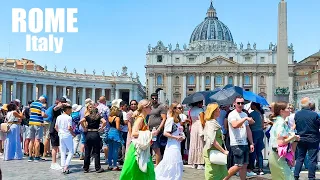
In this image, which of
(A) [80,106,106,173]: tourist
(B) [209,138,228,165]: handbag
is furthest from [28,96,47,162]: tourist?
(B) [209,138,228,165]: handbag

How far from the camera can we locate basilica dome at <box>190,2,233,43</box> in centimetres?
9550

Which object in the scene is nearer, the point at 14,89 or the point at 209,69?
the point at 14,89

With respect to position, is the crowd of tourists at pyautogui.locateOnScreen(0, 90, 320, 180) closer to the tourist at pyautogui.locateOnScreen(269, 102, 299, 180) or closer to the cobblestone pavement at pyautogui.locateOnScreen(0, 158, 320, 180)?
the tourist at pyautogui.locateOnScreen(269, 102, 299, 180)

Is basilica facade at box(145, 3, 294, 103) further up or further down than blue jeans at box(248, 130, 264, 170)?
further up

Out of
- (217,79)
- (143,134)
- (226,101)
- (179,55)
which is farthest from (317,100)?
(143,134)

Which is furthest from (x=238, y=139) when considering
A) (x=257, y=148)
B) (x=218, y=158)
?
(x=257, y=148)

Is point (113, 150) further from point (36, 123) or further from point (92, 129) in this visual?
point (36, 123)

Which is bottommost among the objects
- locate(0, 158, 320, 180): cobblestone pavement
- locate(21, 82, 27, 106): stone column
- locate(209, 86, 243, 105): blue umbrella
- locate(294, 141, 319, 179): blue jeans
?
locate(0, 158, 320, 180): cobblestone pavement

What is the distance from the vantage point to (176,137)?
23.8ft

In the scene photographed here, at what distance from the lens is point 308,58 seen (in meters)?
92.0

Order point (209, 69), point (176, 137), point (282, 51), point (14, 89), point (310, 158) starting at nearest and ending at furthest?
1. point (176, 137)
2. point (310, 158)
3. point (282, 51)
4. point (14, 89)
5. point (209, 69)

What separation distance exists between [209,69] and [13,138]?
73.1 metres

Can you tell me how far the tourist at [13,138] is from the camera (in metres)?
11.7

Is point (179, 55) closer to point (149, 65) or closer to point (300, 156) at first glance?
point (149, 65)
